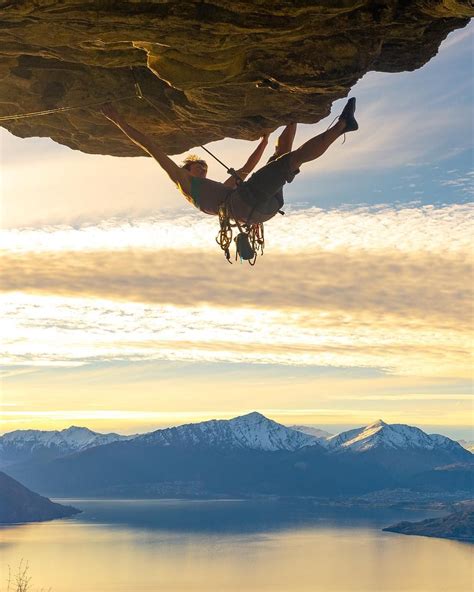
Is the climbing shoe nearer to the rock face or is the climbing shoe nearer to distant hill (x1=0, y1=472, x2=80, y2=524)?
the rock face

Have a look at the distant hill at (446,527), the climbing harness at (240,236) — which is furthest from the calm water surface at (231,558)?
the climbing harness at (240,236)

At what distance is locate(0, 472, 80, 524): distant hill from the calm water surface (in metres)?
11.3

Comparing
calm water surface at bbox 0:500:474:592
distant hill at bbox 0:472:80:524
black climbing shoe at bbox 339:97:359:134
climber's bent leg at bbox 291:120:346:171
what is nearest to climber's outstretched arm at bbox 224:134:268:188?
climber's bent leg at bbox 291:120:346:171

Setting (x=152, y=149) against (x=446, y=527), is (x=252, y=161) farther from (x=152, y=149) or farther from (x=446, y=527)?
(x=446, y=527)

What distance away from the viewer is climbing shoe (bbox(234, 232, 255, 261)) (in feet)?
26.5

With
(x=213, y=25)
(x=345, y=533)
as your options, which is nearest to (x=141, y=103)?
(x=213, y=25)

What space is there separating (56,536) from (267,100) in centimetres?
14537

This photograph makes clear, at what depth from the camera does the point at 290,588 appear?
90500 millimetres

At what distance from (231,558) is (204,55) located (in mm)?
116473

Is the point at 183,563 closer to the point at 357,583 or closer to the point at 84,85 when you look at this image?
the point at 357,583

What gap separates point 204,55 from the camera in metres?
5.97

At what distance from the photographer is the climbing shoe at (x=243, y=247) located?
8078 mm

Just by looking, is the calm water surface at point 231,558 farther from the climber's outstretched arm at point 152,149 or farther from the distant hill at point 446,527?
the climber's outstretched arm at point 152,149

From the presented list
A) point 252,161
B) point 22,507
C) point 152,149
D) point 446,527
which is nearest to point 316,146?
point 252,161
